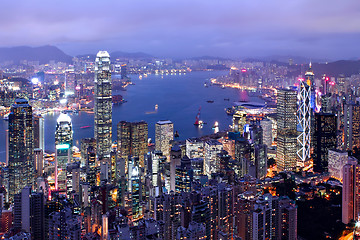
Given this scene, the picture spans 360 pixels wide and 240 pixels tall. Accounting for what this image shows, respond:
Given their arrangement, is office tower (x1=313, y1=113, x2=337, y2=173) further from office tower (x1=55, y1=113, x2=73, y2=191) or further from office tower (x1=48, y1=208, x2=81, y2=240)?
office tower (x1=48, y1=208, x2=81, y2=240)

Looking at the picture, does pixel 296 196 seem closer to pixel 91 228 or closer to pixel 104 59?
pixel 91 228

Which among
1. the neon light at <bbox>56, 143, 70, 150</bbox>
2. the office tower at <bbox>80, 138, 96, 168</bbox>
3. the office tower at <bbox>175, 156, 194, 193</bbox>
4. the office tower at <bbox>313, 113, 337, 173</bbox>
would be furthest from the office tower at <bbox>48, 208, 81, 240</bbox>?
the office tower at <bbox>313, 113, 337, 173</bbox>

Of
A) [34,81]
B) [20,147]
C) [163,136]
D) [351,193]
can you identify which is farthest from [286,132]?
[34,81]

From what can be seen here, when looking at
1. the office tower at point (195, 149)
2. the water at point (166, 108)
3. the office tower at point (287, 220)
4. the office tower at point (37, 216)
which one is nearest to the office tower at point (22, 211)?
the office tower at point (37, 216)

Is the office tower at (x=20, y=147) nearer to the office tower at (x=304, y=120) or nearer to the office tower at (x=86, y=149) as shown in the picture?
the office tower at (x=86, y=149)

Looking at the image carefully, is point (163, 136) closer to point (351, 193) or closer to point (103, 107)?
point (103, 107)

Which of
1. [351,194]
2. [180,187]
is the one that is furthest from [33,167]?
[351,194]

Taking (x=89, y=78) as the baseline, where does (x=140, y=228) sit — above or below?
below
